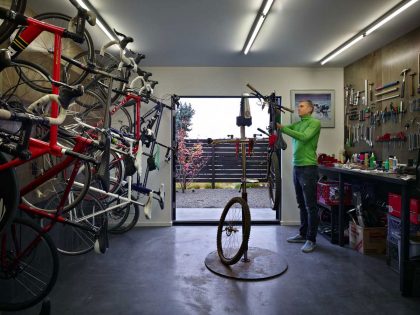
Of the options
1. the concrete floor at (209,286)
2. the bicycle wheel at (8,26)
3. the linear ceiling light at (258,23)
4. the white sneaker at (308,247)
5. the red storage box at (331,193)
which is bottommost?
the concrete floor at (209,286)

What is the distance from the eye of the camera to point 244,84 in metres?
4.81

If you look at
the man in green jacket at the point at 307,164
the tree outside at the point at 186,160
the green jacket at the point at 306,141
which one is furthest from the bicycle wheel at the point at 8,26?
the tree outside at the point at 186,160

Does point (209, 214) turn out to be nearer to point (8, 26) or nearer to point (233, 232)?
point (233, 232)

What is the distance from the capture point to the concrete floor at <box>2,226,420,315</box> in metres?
2.33

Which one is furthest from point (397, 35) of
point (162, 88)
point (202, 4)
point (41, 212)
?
point (41, 212)

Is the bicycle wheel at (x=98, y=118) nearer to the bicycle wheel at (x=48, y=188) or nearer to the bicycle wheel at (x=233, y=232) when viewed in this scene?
the bicycle wheel at (x=48, y=188)

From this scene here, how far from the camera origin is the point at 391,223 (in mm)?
3061

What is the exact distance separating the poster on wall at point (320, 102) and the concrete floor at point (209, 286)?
2.03m

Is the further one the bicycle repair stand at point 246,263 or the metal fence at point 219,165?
the metal fence at point 219,165

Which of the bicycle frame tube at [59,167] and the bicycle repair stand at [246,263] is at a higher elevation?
the bicycle frame tube at [59,167]

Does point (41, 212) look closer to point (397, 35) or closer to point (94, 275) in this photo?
point (94, 275)

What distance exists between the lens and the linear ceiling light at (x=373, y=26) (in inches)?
102

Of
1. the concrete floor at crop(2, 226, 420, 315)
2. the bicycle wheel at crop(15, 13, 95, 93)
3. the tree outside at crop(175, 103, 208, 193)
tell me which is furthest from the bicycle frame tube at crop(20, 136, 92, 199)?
the tree outside at crop(175, 103, 208, 193)

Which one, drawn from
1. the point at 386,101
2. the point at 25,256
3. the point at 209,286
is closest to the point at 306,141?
the point at 386,101
